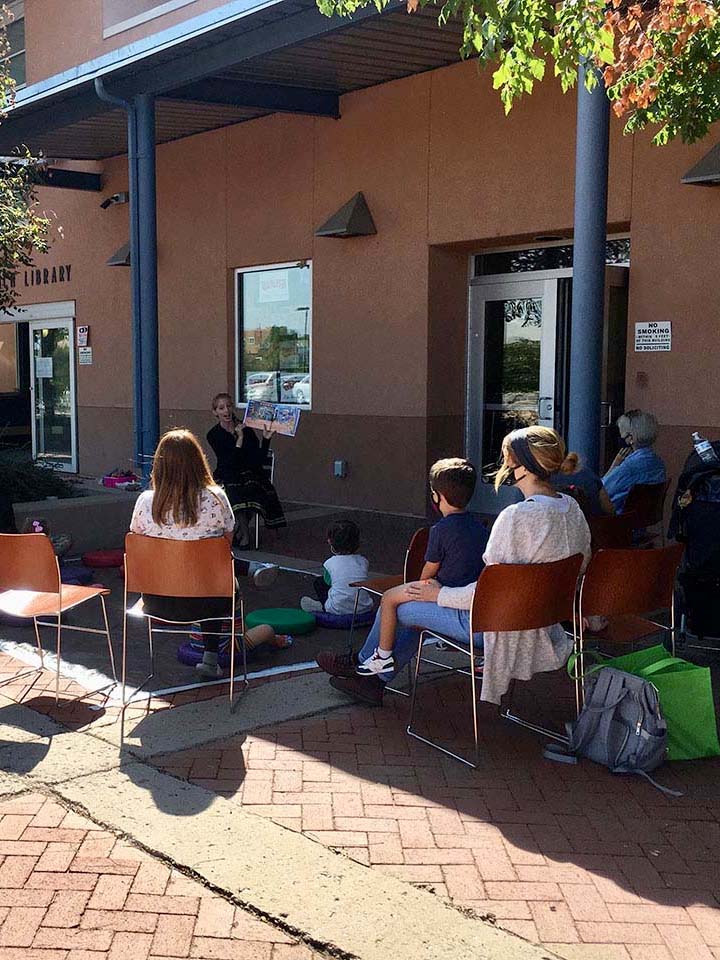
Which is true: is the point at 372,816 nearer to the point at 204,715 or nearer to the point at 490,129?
the point at 204,715

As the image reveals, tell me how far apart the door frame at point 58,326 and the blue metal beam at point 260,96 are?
6.05 meters

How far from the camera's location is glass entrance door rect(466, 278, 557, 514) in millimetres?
10672

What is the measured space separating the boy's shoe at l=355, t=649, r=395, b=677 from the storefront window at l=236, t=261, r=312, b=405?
7.92 metres

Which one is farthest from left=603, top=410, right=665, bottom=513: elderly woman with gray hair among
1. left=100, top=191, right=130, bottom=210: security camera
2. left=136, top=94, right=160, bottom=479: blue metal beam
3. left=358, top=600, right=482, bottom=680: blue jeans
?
left=100, top=191, right=130, bottom=210: security camera

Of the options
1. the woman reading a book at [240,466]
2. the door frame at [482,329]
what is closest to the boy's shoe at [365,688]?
the woman reading a book at [240,466]

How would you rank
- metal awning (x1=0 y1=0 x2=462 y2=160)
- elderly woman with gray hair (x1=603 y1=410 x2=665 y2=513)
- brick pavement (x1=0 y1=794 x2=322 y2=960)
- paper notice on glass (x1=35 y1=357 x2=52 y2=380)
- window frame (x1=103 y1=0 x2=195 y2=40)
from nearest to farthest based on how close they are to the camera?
brick pavement (x1=0 y1=794 x2=322 y2=960) < elderly woman with gray hair (x1=603 y1=410 x2=665 y2=513) < metal awning (x1=0 y1=0 x2=462 y2=160) < window frame (x1=103 y1=0 x2=195 y2=40) < paper notice on glass (x1=35 y1=357 x2=52 y2=380)

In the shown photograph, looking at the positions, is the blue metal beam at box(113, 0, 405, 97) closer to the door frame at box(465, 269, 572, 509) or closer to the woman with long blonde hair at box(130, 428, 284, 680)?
the door frame at box(465, 269, 572, 509)

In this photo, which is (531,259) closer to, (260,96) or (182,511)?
(260,96)

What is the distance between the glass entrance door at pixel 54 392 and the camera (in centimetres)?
1664

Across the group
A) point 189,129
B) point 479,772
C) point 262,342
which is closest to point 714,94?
point 479,772

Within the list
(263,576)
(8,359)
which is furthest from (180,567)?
(8,359)

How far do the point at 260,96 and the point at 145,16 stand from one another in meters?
3.17

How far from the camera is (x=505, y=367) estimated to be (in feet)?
36.7

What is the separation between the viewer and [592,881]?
3467 millimetres
